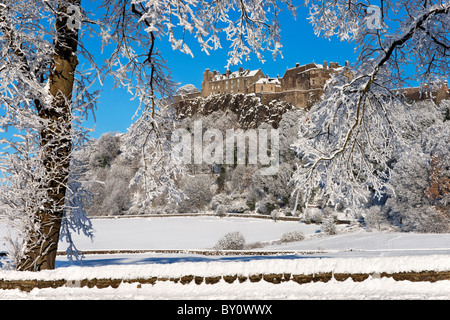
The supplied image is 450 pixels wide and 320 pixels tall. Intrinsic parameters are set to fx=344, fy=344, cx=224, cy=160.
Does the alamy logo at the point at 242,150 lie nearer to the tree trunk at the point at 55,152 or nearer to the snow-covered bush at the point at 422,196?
the snow-covered bush at the point at 422,196

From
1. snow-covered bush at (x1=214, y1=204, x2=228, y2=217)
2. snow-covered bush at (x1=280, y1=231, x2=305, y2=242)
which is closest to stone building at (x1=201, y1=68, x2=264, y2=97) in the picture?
snow-covered bush at (x1=214, y1=204, x2=228, y2=217)

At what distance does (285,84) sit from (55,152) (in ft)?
272

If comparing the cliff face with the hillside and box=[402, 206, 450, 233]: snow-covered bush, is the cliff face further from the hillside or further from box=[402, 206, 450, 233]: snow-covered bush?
box=[402, 206, 450, 233]: snow-covered bush

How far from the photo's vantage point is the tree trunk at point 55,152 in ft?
18.5

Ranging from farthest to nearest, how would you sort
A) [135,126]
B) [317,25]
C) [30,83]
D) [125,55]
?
[317,25] < [125,55] < [135,126] < [30,83]

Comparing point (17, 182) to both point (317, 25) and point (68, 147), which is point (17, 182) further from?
point (317, 25)

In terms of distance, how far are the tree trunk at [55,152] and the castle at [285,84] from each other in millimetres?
71509

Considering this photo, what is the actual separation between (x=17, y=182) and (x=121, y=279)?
280cm

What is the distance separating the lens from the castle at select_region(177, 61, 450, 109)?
79.7m

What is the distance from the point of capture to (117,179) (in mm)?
60906

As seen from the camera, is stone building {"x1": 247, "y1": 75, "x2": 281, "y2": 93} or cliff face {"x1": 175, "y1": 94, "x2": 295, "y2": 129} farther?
stone building {"x1": 247, "y1": 75, "x2": 281, "y2": 93}

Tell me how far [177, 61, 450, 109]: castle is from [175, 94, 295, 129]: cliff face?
7.91 ft
